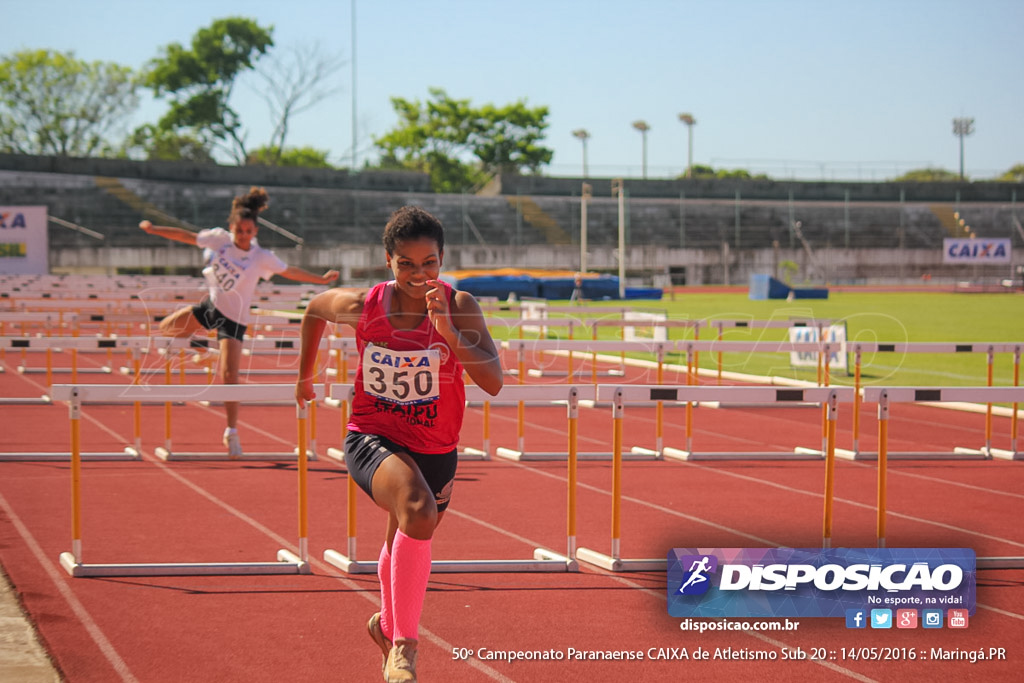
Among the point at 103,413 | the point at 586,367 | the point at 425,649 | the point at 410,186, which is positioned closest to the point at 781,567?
the point at 425,649

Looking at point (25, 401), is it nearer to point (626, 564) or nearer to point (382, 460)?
point (626, 564)

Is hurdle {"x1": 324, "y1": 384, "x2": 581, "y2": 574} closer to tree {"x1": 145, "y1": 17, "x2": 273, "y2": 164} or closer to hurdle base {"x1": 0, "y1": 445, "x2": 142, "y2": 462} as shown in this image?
hurdle base {"x1": 0, "y1": 445, "x2": 142, "y2": 462}

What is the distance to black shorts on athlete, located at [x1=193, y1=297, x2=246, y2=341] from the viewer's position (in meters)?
9.10

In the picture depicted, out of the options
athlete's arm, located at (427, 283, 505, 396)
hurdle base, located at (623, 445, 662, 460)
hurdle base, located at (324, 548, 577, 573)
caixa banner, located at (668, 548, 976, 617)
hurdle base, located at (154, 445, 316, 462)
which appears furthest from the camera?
hurdle base, located at (623, 445, 662, 460)

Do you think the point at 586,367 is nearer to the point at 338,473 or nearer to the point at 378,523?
the point at 338,473

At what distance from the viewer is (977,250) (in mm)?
65000

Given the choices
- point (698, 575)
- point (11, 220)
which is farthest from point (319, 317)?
point (11, 220)

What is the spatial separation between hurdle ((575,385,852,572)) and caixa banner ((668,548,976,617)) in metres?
0.66

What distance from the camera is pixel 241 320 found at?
914cm

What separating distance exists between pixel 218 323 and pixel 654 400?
168 inches

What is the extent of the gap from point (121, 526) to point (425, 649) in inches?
121

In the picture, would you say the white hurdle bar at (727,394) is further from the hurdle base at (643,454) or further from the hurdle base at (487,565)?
the hurdle base at (643,454)

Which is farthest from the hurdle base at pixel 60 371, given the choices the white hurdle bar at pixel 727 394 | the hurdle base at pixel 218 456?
the white hurdle bar at pixel 727 394

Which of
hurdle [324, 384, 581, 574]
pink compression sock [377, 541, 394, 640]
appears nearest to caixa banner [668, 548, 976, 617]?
hurdle [324, 384, 581, 574]
